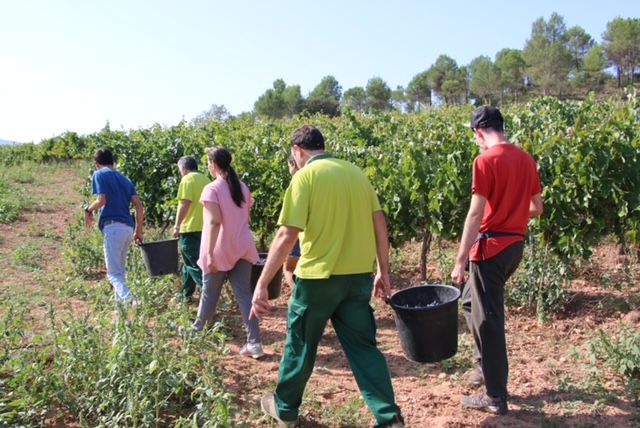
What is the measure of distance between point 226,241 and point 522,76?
6673 centimetres

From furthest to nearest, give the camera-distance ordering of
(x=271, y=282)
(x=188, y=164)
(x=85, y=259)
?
(x=85, y=259) → (x=188, y=164) → (x=271, y=282)

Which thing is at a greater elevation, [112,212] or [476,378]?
[112,212]

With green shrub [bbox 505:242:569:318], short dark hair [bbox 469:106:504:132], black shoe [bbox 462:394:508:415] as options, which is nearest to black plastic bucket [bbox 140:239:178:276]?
green shrub [bbox 505:242:569:318]

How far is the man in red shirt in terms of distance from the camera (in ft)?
11.1

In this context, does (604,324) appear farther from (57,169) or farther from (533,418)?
(57,169)

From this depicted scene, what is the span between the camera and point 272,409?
11.7 feet

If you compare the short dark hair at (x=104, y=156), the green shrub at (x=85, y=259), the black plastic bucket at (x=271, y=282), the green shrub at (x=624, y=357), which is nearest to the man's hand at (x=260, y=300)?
the black plastic bucket at (x=271, y=282)

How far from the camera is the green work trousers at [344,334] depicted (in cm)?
320

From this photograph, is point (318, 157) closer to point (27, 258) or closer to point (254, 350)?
point (254, 350)

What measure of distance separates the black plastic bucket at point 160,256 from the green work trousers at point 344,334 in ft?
10.5

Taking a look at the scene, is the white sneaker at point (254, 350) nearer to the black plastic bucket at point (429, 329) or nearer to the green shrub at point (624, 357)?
the black plastic bucket at point (429, 329)

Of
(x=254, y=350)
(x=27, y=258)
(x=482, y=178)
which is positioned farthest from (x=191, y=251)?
(x=27, y=258)

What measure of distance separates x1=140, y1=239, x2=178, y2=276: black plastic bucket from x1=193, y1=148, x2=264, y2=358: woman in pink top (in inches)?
57.6

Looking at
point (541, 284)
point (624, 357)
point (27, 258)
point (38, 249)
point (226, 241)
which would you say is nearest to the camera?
point (624, 357)
